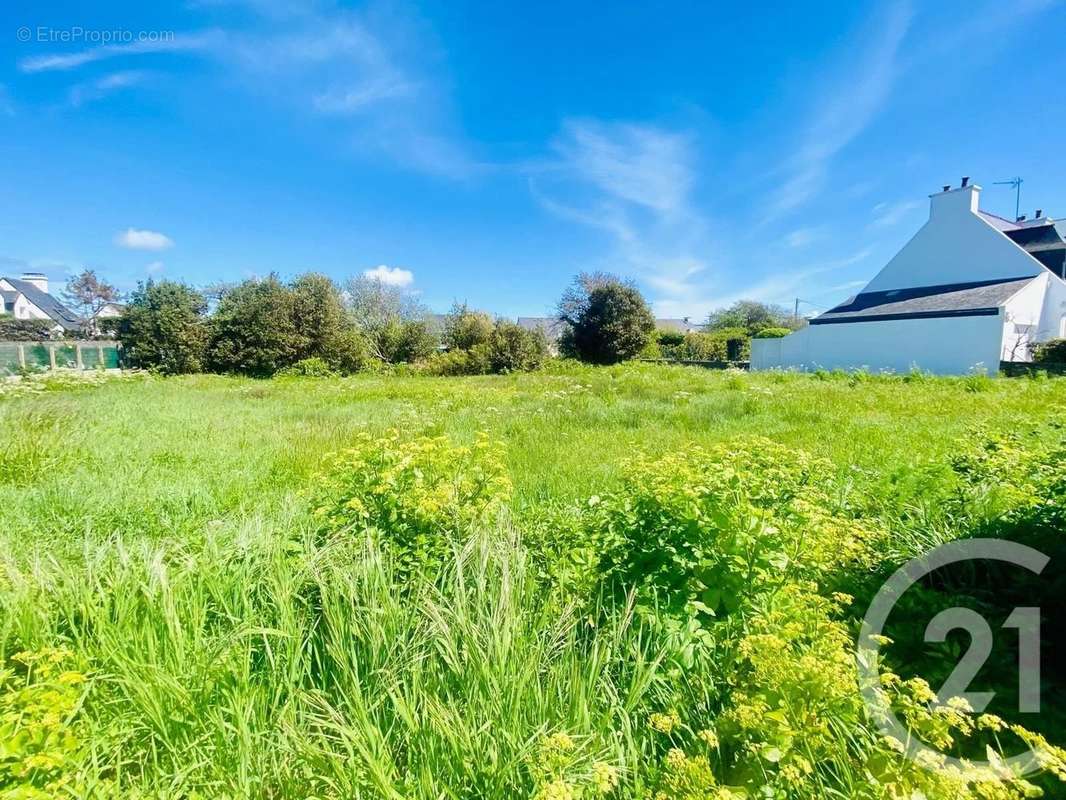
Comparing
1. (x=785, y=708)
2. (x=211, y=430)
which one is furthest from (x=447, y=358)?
(x=785, y=708)

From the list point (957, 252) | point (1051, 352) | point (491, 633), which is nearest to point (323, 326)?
point (491, 633)

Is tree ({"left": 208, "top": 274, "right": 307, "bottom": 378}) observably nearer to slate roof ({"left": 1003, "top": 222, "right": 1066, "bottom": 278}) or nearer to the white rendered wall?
the white rendered wall

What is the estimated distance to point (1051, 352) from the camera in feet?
50.2

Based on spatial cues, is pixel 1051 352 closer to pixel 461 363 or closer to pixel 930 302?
pixel 930 302

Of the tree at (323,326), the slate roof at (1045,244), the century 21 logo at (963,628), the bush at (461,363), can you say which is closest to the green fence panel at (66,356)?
the tree at (323,326)

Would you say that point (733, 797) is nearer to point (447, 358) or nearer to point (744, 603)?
point (744, 603)

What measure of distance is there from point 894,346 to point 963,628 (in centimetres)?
2112

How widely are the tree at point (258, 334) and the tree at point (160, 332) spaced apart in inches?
30.3

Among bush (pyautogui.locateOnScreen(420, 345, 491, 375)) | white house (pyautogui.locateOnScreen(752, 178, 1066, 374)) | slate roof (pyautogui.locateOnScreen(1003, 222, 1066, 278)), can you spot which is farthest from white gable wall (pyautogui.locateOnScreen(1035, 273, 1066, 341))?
bush (pyautogui.locateOnScreen(420, 345, 491, 375))

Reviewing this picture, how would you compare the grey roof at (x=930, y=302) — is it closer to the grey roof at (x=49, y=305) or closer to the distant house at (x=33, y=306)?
the distant house at (x=33, y=306)

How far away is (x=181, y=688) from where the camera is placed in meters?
1.66

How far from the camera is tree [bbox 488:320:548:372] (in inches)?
768

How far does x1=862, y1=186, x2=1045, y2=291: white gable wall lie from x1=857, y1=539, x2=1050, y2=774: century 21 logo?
79.1 feet

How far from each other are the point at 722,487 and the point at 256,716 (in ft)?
8.12
